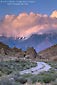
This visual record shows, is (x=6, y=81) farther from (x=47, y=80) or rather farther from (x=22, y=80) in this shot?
(x=47, y=80)

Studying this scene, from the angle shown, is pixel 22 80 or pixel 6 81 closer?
pixel 6 81

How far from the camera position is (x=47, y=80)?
31.9 metres

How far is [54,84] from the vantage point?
24.8 meters

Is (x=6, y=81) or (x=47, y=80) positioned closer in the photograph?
(x=6, y=81)

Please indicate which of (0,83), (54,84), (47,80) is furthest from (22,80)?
(0,83)

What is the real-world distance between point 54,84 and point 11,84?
3596 mm

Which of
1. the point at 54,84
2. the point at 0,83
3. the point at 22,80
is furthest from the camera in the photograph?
the point at 22,80

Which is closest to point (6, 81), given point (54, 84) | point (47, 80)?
point (54, 84)

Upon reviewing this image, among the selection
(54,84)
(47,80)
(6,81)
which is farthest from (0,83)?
(47,80)

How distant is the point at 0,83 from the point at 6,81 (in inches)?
36.2

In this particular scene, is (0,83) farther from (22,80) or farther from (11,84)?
(22,80)

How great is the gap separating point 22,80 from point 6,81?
22.7ft

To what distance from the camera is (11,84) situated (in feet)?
76.1

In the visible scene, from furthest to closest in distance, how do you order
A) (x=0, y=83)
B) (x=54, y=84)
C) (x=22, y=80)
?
(x=22, y=80) → (x=54, y=84) → (x=0, y=83)
